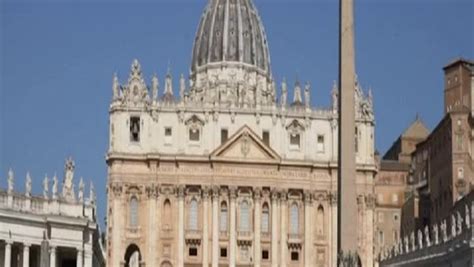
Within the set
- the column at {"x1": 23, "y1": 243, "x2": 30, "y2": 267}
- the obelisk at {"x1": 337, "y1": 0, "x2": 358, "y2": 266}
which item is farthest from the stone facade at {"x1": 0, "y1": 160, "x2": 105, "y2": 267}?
the obelisk at {"x1": 337, "y1": 0, "x2": 358, "y2": 266}

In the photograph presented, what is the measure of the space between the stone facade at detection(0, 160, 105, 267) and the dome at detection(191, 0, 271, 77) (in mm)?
29144

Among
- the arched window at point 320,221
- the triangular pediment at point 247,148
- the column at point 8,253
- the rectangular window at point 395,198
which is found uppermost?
the triangular pediment at point 247,148

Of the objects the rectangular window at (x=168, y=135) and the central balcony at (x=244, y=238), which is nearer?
the central balcony at (x=244, y=238)

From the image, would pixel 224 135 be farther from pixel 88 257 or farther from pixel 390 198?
pixel 390 198

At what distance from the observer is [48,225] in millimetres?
57469

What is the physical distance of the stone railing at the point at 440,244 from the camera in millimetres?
57516

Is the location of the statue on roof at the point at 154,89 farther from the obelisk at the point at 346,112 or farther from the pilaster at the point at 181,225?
the obelisk at the point at 346,112

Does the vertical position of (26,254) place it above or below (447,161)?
below

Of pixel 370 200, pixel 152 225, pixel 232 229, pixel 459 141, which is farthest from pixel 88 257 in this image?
pixel 459 141

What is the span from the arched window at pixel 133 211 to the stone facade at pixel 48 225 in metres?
13.2

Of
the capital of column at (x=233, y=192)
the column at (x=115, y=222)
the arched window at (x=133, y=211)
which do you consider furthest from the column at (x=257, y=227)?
the column at (x=115, y=222)

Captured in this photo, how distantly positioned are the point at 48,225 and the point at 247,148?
24.6 meters

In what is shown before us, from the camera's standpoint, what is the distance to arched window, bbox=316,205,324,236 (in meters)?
80.1

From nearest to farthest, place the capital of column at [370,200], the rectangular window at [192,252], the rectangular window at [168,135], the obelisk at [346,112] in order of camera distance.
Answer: the obelisk at [346,112] → the rectangular window at [192,252] → the rectangular window at [168,135] → the capital of column at [370,200]
